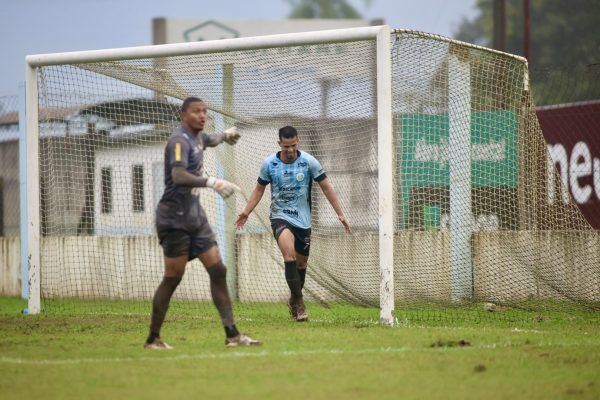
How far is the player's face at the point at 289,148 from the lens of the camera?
12.7m

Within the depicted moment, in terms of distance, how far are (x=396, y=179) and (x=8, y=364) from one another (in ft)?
20.5

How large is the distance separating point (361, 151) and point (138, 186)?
12.9 ft

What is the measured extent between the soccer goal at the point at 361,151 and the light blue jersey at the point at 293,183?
840mm

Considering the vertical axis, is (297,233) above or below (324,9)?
below

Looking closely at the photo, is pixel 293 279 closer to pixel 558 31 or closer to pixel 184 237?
pixel 184 237

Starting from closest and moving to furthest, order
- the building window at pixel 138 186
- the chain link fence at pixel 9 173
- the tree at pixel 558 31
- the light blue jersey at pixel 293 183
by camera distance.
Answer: the light blue jersey at pixel 293 183 < the building window at pixel 138 186 < the chain link fence at pixel 9 173 < the tree at pixel 558 31

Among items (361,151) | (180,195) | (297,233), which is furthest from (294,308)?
(180,195)

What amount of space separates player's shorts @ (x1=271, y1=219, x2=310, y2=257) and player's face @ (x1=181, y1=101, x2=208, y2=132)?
302cm

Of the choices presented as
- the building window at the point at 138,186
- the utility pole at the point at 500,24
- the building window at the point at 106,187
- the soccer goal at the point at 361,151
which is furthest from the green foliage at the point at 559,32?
the soccer goal at the point at 361,151

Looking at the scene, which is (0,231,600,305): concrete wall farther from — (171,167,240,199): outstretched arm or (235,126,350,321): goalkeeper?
(171,167,240,199): outstretched arm

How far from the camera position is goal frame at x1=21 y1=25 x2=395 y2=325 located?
12.3 meters

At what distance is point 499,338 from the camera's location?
34.9ft

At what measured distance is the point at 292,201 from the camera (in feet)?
42.6

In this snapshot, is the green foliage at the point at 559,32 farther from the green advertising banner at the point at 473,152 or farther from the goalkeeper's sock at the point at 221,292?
the goalkeeper's sock at the point at 221,292
